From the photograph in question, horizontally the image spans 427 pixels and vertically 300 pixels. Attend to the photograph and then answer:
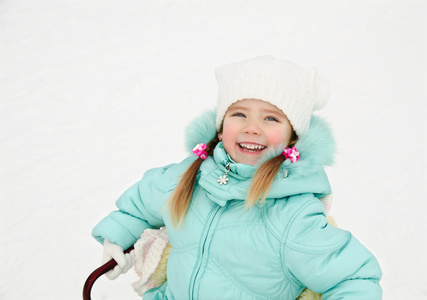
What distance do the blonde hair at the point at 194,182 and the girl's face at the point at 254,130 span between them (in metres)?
0.06

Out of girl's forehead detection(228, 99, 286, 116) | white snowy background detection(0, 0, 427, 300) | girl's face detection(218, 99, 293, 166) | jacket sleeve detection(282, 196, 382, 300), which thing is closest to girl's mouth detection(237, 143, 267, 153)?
girl's face detection(218, 99, 293, 166)

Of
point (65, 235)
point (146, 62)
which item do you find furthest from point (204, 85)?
point (65, 235)

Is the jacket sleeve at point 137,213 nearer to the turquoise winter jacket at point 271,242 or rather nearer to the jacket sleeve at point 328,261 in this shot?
the turquoise winter jacket at point 271,242

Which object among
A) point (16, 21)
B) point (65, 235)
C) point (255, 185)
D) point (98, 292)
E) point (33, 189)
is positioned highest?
point (16, 21)

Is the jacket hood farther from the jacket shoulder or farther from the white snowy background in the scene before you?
the white snowy background

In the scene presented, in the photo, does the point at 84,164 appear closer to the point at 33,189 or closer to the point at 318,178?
the point at 33,189

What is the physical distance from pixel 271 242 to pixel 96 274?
541mm

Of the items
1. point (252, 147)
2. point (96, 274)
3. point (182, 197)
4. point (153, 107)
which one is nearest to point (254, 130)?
point (252, 147)

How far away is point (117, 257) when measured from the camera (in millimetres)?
1396

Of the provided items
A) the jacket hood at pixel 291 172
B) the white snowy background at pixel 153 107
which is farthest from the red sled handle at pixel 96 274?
the white snowy background at pixel 153 107

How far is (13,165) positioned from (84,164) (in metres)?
0.45

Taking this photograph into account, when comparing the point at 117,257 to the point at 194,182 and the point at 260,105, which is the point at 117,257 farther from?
the point at 260,105

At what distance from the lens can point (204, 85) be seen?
3789mm

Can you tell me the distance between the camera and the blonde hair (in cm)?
114
